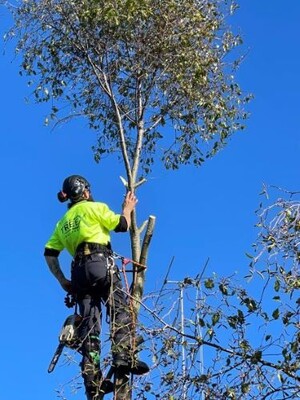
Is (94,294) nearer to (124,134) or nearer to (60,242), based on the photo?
(60,242)

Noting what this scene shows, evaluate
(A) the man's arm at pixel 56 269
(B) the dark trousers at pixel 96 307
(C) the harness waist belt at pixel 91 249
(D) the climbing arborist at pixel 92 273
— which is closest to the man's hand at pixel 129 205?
(D) the climbing arborist at pixel 92 273

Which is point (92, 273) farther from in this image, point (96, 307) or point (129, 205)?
point (129, 205)

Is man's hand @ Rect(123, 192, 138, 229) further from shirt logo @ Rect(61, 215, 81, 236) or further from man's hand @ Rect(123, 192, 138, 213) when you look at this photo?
shirt logo @ Rect(61, 215, 81, 236)

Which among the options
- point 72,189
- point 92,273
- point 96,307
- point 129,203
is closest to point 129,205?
point 129,203

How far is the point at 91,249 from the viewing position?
6.31 m

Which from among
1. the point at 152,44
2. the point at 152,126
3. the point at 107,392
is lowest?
the point at 107,392

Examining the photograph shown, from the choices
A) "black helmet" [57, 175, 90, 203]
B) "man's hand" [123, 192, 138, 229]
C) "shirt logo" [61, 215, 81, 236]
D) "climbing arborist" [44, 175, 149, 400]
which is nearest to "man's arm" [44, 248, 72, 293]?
"climbing arborist" [44, 175, 149, 400]

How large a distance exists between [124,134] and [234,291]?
4.29 metres

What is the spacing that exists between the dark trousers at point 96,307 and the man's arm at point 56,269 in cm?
27

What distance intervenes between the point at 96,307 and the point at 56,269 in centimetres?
62

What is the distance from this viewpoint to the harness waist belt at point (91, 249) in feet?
20.7

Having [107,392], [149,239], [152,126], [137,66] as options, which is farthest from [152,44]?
[107,392]

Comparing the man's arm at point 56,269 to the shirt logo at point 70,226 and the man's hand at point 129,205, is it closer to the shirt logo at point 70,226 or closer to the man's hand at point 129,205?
the shirt logo at point 70,226

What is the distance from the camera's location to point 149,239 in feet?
23.1
